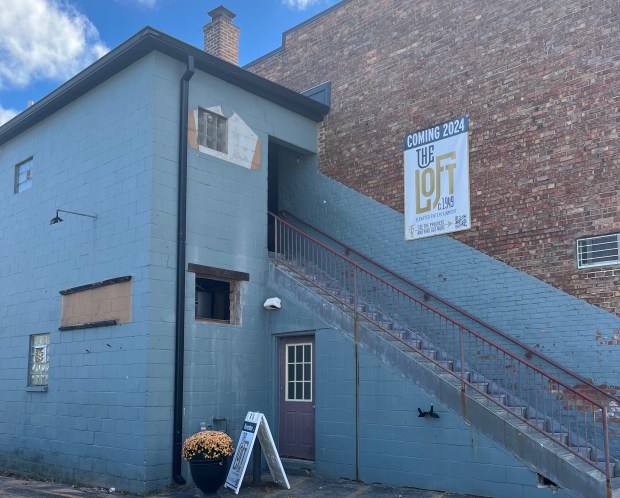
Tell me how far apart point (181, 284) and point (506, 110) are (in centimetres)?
598

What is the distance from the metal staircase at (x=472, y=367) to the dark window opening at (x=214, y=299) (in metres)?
0.93

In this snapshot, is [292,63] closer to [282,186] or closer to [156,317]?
[282,186]

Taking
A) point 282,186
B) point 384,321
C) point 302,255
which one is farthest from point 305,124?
point 384,321

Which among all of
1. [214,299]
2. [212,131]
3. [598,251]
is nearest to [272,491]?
[214,299]

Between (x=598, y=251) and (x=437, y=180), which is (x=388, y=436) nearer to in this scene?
(x=598, y=251)

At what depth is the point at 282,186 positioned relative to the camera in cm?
1494

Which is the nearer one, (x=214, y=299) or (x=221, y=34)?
(x=214, y=299)

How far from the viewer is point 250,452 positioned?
31.4ft

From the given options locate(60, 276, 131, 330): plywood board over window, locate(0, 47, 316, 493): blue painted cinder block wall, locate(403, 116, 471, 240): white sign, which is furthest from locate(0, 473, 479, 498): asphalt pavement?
locate(403, 116, 471, 240): white sign

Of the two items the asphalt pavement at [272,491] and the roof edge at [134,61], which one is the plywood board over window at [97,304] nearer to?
the asphalt pavement at [272,491]

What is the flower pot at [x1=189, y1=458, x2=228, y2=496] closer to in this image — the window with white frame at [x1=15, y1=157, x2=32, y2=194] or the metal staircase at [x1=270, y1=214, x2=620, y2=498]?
the metal staircase at [x1=270, y1=214, x2=620, y2=498]

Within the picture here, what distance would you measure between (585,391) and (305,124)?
24.8 feet

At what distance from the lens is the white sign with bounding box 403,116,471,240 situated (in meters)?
11.6

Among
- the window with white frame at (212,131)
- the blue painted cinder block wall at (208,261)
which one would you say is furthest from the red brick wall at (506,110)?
the window with white frame at (212,131)
